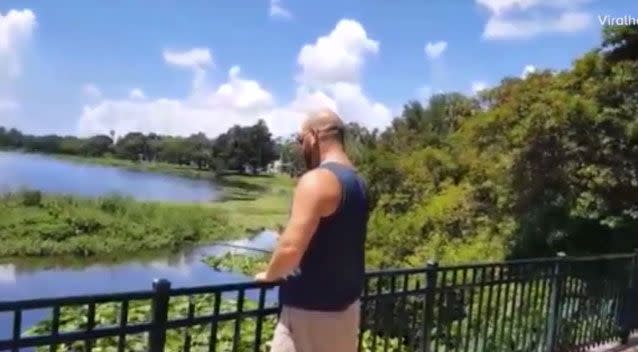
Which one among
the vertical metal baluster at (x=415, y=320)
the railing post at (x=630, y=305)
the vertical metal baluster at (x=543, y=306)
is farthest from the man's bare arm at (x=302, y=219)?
the railing post at (x=630, y=305)

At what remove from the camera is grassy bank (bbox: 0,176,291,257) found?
3947 centimetres

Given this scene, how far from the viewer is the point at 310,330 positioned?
2564mm

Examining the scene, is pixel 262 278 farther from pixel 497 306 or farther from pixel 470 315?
pixel 497 306

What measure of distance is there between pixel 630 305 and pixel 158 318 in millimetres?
5283

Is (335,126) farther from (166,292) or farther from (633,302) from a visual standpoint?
(633,302)

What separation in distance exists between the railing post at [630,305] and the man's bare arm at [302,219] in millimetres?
4919

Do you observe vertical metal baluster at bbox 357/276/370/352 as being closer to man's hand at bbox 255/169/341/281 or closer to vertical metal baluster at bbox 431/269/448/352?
vertical metal baluster at bbox 431/269/448/352

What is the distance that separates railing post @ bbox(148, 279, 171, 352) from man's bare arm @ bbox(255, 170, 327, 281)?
451 mm

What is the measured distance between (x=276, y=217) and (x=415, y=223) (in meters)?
44.4

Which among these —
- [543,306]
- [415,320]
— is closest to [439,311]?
[415,320]

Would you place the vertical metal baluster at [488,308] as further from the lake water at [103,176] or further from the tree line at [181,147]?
the tree line at [181,147]

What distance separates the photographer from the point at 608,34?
386 inches

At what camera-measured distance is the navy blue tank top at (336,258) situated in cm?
243

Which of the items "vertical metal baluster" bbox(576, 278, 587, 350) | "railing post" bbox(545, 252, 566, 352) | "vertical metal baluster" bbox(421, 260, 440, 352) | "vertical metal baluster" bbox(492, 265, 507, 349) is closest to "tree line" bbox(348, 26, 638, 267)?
"vertical metal baluster" bbox(576, 278, 587, 350)
